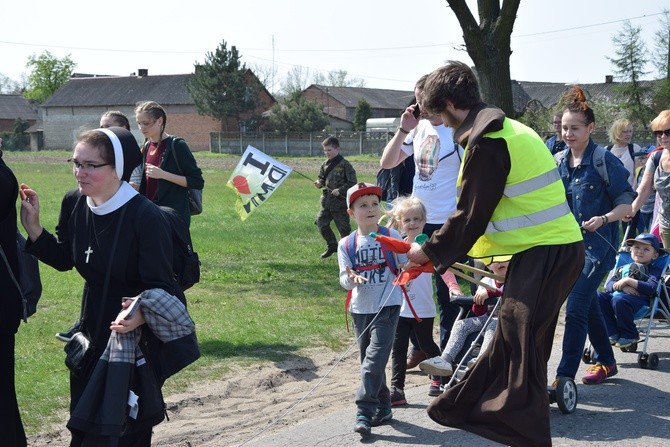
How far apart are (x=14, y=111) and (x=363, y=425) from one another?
116845mm

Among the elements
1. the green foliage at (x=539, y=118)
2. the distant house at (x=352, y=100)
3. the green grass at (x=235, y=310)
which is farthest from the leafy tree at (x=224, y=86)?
the green grass at (x=235, y=310)

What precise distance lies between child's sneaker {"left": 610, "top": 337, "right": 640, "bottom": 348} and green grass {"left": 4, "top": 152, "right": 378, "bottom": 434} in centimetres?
260

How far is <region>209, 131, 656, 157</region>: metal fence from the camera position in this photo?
60.6 metres

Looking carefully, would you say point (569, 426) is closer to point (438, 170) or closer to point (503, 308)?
point (503, 308)

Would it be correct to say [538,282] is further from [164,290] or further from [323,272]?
[323,272]

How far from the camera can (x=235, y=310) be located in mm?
10758

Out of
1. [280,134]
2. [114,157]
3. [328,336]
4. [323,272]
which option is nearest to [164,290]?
[114,157]

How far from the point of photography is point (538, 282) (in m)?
4.60

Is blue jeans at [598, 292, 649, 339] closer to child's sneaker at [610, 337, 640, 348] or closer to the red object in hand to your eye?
child's sneaker at [610, 337, 640, 348]

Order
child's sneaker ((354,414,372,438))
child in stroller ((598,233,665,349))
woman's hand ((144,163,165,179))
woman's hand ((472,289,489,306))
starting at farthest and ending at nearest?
child in stroller ((598,233,665,349)), woman's hand ((144,163,165,179)), woman's hand ((472,289,489,306)), child's sneaker ((354,414,372,438))

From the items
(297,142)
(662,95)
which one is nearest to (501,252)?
(662,95)

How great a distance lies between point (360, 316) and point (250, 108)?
Answer: 7410 cm

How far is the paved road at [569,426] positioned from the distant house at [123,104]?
75.6 m

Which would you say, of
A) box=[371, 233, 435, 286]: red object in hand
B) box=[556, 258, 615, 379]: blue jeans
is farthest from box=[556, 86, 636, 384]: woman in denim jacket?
box=[371, 233, 435, 286]: red object in hand
